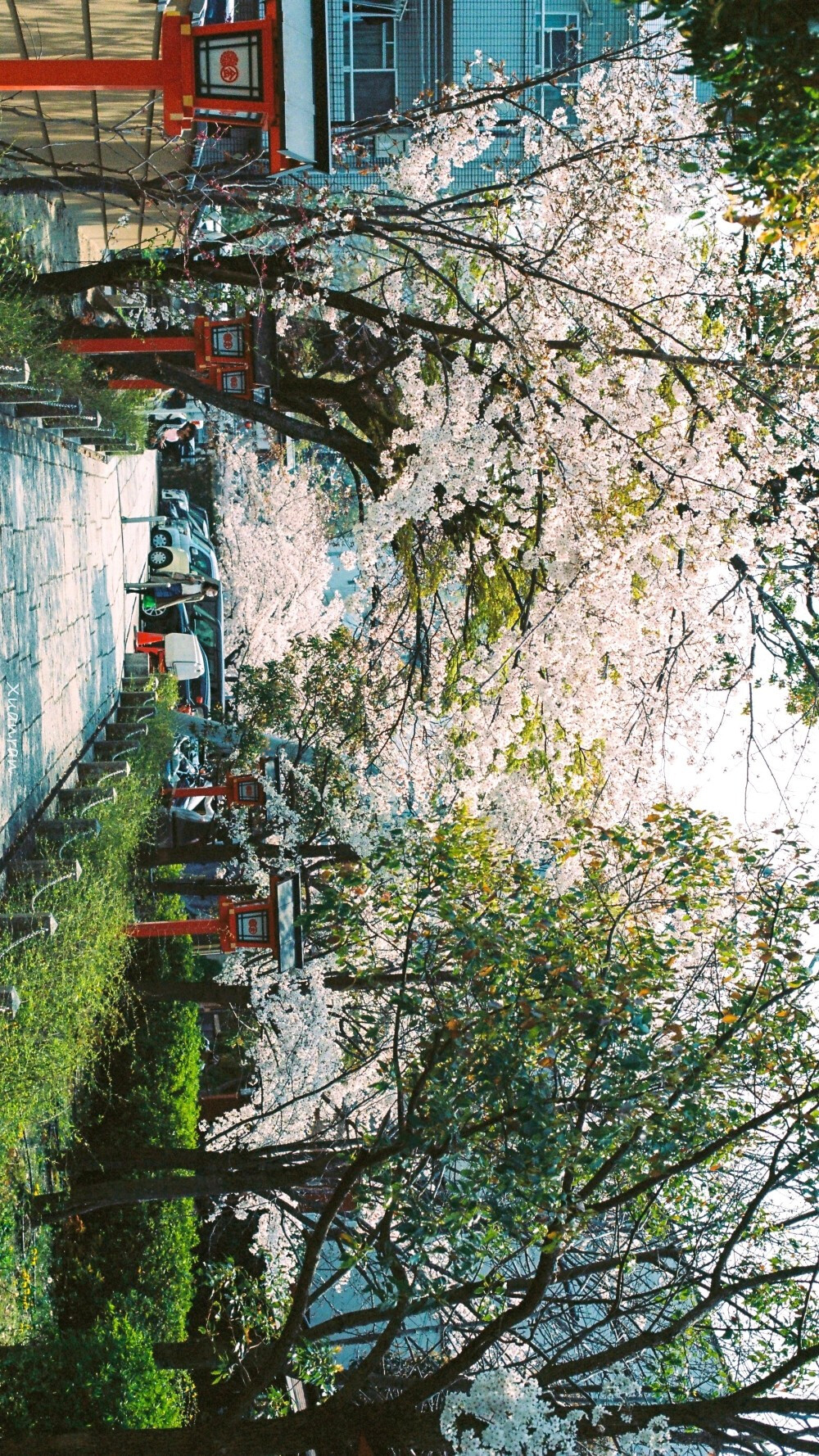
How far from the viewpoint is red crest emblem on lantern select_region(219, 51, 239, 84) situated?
6.53 metres

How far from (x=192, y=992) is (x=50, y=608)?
4709mm

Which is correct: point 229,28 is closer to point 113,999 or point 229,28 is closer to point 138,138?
point 138,138

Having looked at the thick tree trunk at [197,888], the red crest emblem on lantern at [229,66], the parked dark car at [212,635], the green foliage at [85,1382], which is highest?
the red crest emblem on lantern at [229,66]

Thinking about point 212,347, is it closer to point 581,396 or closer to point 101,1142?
point 581,396

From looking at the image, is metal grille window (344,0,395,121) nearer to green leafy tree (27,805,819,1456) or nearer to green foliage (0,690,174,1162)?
green foliage (0,690,174,1162)

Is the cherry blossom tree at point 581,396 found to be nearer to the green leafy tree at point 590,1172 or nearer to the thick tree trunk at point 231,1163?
the green leafy tree at point 590,1172

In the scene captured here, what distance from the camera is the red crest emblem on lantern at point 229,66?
6527 millimetres

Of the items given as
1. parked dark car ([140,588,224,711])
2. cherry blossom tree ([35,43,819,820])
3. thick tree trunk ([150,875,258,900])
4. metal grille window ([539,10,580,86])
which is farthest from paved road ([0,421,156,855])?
metal grille window ([539,10,580,86])

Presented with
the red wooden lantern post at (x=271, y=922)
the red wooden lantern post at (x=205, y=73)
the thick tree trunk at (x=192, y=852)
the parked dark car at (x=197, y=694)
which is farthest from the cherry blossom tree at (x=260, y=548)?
the red wooden lantern post at (x=205, y=73)

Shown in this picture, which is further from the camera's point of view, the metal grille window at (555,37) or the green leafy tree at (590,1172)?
the metal grille window at (555,37)

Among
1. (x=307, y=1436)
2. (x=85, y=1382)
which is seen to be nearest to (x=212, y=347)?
(x=307, y=1436)

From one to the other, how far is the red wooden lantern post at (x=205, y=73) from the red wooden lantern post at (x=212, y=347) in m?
2.32

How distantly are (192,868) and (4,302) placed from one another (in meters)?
13.1

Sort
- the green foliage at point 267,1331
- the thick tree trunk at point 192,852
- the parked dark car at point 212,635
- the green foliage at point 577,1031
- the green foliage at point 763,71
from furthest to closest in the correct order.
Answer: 1. the parked dark car at point 212,635
2. the thick tree trunk at point 192,852
3. the green foliage at point 267,1331
4. the green foliage at point 577,1031
5. the green foliage at point 763,71
